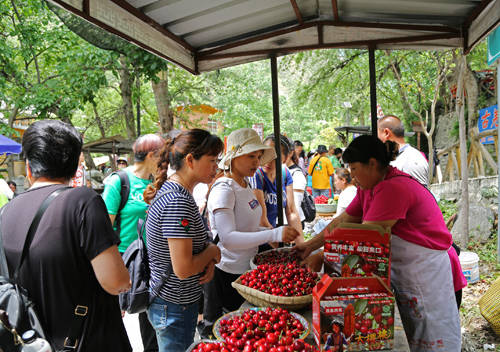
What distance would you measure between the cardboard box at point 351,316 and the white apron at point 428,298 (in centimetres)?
63

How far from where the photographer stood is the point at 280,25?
10.7ft

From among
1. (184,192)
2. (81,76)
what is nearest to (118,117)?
(81,76)

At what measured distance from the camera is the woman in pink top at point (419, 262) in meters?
2.10

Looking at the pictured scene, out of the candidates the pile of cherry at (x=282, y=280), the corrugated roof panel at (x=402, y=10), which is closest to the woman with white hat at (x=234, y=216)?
the pile of cherry at (x=282, y=280)

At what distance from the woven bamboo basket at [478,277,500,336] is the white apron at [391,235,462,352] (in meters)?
2.22

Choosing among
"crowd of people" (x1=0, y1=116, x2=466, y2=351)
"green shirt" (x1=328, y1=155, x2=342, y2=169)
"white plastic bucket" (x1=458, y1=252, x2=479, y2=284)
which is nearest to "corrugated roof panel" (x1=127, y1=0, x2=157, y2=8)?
"crowd of people" (x1=0, y1=116, x2=466, y2=351)

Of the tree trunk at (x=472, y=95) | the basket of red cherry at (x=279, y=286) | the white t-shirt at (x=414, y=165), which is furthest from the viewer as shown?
the tree trunk at (x=472, y=95)

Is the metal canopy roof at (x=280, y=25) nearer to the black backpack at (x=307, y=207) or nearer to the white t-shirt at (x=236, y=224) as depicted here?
the white t-shirt at (x=236, y=224)

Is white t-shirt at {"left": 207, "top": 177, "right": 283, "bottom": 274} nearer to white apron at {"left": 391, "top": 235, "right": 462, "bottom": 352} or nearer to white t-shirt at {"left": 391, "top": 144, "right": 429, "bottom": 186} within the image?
white apron at {"left": 391, "top": 235, "right": 462, "bottom": 352}

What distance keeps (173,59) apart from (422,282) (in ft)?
8.87

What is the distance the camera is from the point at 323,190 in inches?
376

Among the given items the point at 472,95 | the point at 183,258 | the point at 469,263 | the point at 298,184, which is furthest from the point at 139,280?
the point at 472,95

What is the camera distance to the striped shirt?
191 centimetres

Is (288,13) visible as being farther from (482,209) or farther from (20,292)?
(482,209)
